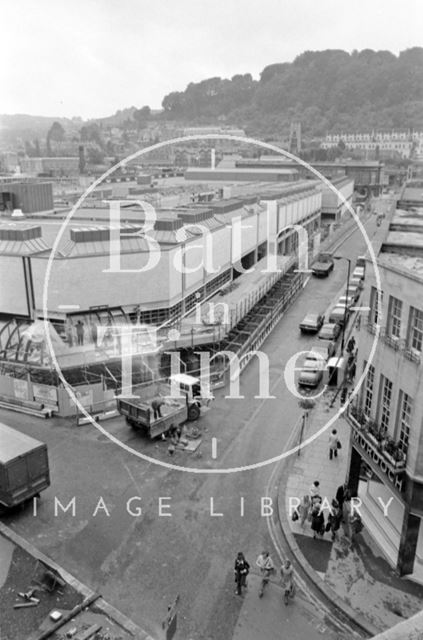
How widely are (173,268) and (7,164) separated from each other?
461ft

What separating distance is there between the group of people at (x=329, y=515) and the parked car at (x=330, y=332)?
17.7 metres

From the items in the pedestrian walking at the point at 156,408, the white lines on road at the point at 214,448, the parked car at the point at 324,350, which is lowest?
the white lines on road at the point at 214,448

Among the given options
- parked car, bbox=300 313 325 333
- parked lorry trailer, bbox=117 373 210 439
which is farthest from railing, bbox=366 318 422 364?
parked car, bbox=300 313 325 333

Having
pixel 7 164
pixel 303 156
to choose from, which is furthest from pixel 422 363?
pixel 303 156

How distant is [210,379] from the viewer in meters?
28.7

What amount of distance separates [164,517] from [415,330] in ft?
33.2

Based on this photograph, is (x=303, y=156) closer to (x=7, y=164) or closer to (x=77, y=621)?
(x=7, y=164)

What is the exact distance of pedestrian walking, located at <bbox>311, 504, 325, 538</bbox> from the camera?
17.0 m

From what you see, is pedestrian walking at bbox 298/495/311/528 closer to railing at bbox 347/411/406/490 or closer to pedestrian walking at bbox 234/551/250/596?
railing at bbox 347/411/406/490

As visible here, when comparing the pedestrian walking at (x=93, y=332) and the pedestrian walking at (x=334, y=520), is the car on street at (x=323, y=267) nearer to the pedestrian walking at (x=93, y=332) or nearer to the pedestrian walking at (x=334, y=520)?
the pedestrian walking at (x=93, y=332)

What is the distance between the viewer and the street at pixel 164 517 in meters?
14.7

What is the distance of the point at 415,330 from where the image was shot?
50.2 ft

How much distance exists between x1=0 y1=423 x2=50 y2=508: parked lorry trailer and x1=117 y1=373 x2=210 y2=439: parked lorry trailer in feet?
16.7

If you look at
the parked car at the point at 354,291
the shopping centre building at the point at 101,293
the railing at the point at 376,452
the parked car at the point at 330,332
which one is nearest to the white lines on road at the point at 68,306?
the shopping centre building at the point at 101,293
